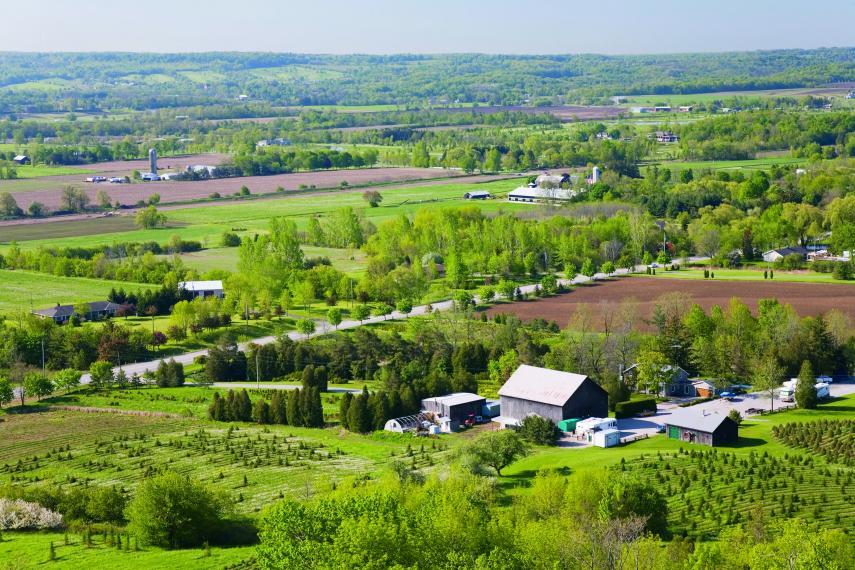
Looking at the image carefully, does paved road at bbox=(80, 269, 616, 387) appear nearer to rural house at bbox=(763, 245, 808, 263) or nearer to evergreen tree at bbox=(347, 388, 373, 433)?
evergreen tree at bbox=(347, 388, 373, 433)

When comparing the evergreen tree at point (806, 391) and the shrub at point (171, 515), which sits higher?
the shrub at point (171, 515)

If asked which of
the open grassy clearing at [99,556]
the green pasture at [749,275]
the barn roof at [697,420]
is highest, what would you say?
the open grassy clearing at [99,556]

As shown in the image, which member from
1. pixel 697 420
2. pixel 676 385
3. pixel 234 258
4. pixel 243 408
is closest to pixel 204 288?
pixel 234 258

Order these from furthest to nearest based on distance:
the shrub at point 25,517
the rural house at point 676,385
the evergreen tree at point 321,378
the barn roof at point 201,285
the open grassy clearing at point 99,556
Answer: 1. the barn roof at point 201,285
2. the evergreen tree at point 321,378
3. the rural house at point 676,385
4. the shrub at point 25,517
5. the open grassy clearing at point 99,556

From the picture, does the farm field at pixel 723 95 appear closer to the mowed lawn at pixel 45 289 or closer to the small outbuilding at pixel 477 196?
the small outbuilding at pixel 477 196

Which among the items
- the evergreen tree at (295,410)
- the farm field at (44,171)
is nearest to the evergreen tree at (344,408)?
the evergreen tree at (295,410)

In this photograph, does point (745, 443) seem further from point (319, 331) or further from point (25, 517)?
point (319, 331)
